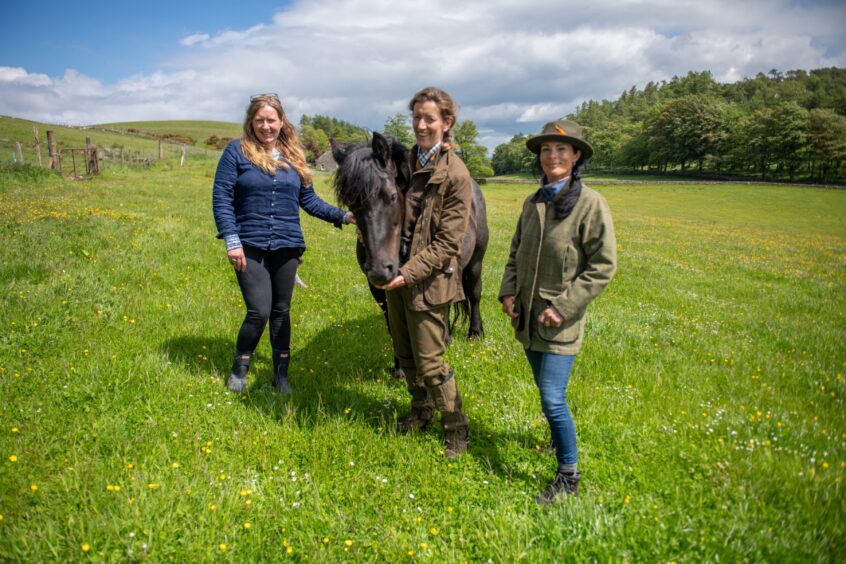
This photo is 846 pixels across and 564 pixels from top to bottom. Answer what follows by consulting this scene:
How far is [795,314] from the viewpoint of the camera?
8.44 m

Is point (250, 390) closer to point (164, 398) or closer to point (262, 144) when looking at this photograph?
point (164, 398)

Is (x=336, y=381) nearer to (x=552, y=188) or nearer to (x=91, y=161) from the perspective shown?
(x=552, y=188)

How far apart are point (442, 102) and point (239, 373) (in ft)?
11.1

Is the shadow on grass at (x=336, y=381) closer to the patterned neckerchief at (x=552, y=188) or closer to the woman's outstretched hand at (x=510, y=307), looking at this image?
the woman's outstretched hand at (x=510, y=307)

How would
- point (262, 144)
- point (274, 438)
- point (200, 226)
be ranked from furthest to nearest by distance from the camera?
point (200, 226), point (262, 144), point (274, 438)

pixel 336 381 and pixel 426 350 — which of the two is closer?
pixel 426 350

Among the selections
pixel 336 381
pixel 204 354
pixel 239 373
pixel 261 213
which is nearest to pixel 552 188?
pixel 261 213

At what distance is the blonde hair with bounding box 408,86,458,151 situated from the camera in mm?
3240

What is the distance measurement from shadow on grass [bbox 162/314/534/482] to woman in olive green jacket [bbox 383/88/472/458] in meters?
0.54

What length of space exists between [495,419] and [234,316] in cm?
428

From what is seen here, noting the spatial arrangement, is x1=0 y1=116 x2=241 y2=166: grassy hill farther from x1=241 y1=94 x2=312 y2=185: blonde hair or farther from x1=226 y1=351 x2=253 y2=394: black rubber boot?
x1=226 y1=351 x2=253 y2=394: black rubber boot

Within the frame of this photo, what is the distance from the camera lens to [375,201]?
3.21m

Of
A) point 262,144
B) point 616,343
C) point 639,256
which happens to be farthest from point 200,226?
point 639,256

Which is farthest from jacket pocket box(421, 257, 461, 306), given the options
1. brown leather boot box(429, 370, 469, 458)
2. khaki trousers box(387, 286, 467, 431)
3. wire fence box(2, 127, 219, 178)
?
wire fence box(2, 127, 219, 178)
